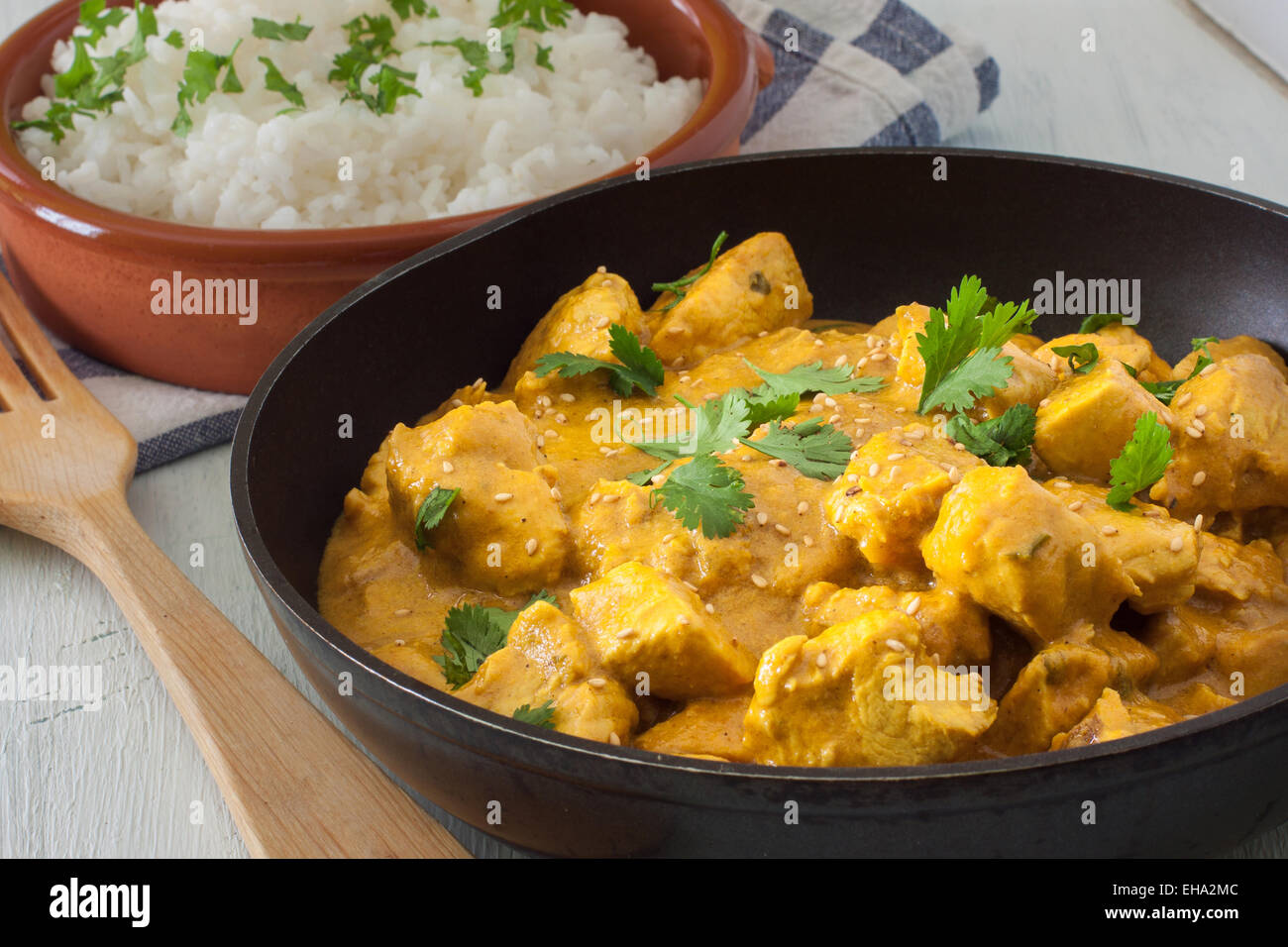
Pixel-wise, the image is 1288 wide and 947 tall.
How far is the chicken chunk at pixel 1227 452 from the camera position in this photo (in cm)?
227

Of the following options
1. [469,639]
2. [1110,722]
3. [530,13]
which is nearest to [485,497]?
[469,639]

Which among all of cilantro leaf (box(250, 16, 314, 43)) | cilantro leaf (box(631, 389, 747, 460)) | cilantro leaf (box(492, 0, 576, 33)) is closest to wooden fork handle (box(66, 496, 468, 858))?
cilantro leaf (box(631, 389, 747, 460))

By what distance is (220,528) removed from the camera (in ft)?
10.1

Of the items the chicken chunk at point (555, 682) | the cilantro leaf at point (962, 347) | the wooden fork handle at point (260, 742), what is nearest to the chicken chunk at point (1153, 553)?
the cilantro leaf at point (962, 347)

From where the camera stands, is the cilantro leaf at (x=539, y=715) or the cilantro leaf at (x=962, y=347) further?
the cilantro leaf at (x=962, y=347)

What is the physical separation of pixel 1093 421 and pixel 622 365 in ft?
3.16

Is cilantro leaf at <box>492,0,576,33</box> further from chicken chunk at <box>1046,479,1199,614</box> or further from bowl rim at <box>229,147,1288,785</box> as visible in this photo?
chicken chunk at <box>1046,479,1199,614</box>

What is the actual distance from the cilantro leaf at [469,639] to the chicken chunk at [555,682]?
0.08m

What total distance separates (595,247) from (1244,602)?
1.58m

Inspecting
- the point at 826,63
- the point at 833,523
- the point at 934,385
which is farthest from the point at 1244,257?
the point at 826,63

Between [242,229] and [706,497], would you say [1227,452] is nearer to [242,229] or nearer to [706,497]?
[706,497]

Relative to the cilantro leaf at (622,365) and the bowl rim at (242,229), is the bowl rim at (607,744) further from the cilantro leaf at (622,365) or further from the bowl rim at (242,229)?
the bowl rim at (242,229)

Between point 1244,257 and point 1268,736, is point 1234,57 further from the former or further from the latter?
point 1268,736

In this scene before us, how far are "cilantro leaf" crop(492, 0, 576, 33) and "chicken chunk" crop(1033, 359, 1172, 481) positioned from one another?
2.30 m
